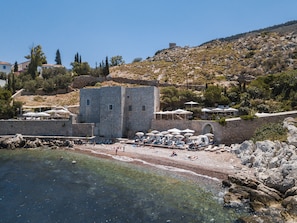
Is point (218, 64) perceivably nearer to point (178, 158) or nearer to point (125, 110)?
point (125, 110)

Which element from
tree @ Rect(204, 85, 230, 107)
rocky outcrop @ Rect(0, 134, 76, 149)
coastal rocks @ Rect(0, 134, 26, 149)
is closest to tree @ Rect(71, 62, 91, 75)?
rocky outcrop @ Rect(0, 134, 76, 149)

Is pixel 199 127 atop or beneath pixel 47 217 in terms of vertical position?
atop

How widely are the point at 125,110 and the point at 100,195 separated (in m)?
20.4

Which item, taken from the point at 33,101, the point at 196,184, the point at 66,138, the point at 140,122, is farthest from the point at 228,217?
the point at 33,101

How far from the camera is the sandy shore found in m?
21.3

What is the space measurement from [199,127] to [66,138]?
57.4 ft

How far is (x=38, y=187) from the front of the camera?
1911 centimetres

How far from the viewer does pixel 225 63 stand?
67375 mm

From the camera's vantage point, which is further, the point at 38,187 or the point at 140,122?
the point at 140,122

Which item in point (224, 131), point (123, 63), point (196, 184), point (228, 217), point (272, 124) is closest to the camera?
point (228, 217)

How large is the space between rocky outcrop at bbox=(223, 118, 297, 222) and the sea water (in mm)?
1441

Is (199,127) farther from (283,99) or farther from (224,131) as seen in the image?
(283,99)

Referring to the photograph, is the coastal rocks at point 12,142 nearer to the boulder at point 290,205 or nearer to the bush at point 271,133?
the bush at point 271,133

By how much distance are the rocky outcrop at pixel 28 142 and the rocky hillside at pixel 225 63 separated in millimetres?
29150
